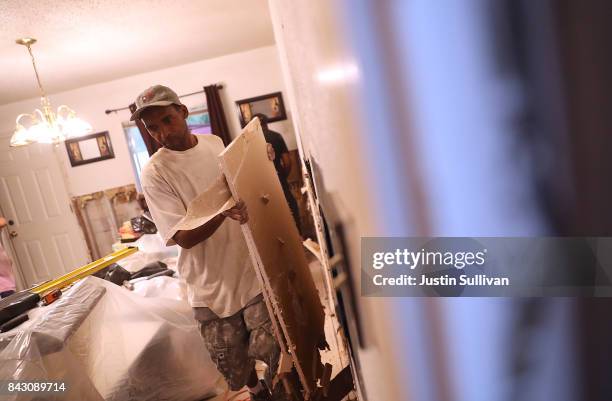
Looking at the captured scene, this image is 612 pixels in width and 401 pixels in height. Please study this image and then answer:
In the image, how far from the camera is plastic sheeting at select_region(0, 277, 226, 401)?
48.6 inches

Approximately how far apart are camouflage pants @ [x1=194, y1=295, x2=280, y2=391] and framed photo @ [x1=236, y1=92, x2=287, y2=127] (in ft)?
12.7

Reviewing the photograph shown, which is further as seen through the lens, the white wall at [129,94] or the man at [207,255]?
the white wall at [129,94]

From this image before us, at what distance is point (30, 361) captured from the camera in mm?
1197

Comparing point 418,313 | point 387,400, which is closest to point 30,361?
point 387,400

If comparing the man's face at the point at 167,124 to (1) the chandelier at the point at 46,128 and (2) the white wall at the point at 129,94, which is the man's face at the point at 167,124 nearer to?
(1) the chandelier at the point at 46,128

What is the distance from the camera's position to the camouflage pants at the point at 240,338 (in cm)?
138

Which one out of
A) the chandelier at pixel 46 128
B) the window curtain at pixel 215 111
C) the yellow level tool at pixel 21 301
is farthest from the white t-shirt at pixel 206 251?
the window curtain at pixel 215 111

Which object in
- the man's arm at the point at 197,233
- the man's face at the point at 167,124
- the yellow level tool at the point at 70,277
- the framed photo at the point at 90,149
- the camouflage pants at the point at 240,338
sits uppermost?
the framed photo at the point at 90,149

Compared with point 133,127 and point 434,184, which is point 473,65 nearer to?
point 434,184

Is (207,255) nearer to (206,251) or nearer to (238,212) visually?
(206,251)

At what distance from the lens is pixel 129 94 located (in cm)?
477

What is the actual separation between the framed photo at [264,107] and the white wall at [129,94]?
0.08m

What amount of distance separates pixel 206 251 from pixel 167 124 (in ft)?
1.71

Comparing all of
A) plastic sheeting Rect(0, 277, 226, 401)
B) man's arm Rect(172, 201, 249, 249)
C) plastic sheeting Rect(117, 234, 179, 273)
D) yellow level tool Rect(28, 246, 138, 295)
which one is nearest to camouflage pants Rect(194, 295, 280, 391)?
man's arm Rect(172, 201, 249, 249)
